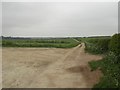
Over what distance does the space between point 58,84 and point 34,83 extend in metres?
1.27

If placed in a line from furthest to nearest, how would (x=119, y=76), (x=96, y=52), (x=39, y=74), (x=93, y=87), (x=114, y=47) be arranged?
(x=96, y=52) < (x=114, y=47) < (x=39, y=74) < (x=119, y=76) < (x=93, y=87)

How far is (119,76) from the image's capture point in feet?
41.9

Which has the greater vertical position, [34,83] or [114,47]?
[114,47]

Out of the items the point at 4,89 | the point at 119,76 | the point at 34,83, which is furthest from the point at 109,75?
the point at 4,89

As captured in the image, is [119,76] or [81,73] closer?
[119,76]

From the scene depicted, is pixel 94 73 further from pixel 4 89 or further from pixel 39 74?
pixel 4 89

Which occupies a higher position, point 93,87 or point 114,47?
point 114,47

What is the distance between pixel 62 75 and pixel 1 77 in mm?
3571

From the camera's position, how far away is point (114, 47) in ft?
63.5

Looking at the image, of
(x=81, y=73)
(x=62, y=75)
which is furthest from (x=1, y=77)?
(x=81, y=73)

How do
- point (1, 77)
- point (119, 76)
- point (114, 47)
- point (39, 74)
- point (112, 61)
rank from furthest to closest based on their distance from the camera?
point (114, 47), point (112, 61), point (39, 74), point (1, 77), point (119, 76)

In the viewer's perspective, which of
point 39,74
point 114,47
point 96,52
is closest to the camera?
point 39,74

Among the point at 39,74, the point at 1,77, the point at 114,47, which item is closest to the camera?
the point at 1,77

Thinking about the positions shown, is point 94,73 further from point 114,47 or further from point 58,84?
point 114,47
